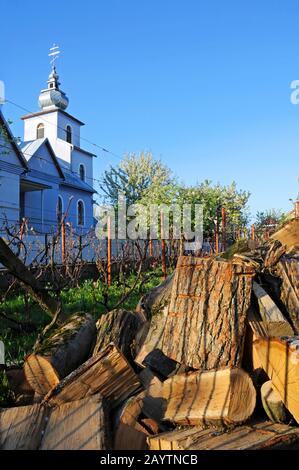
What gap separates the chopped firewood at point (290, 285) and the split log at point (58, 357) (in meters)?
1.59

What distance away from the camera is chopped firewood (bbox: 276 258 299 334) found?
3193 mm

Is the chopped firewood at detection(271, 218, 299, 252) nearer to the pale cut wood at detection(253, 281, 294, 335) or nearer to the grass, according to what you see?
the grass

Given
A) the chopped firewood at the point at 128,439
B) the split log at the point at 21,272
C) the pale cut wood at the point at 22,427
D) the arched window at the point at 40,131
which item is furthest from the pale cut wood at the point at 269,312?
the arched window at the point at 40,131

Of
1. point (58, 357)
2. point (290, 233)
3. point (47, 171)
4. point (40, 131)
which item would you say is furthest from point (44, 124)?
point (58, 357)

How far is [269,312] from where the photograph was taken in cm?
296

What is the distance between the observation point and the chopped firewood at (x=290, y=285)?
3193 mm

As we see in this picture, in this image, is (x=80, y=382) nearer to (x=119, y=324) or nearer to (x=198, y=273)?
(x=119, y=324)

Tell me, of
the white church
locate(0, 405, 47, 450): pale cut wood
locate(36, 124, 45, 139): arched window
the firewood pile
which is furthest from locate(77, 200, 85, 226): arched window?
locate(0, 405, 47, 450): pale cut wood

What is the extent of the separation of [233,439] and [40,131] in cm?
3175

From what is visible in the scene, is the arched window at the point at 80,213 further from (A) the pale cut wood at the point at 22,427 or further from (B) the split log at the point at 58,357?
(A) the pale cut wood at the point at 22,427

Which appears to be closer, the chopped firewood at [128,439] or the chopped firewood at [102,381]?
the chopped firewood at [128,439]
